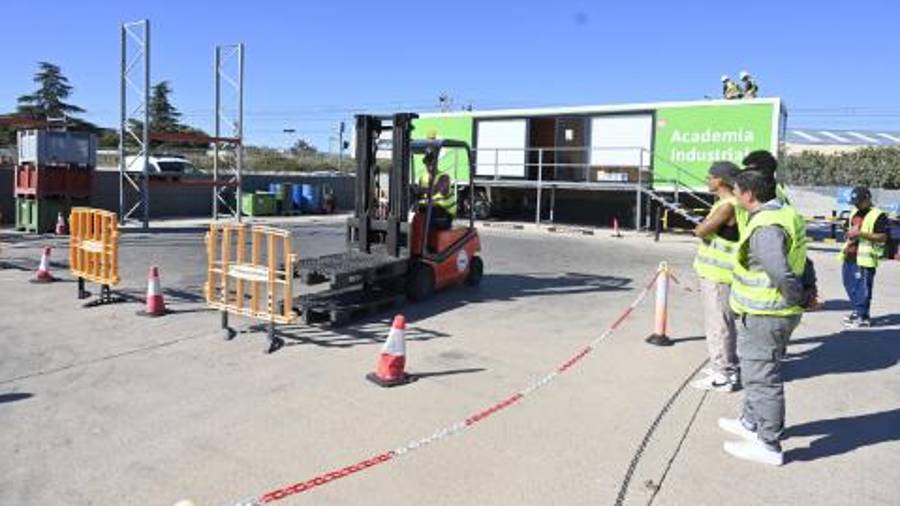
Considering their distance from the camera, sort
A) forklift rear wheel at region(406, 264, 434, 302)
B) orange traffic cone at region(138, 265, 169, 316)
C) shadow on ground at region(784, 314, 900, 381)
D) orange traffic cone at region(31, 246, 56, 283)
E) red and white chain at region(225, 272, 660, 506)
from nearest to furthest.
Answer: red and white chain at region(225, 272, 660, 506) < shadow on ground at region(784, 314, 900, 381) < orange traffic cone at region(138, 265, 169, 316) < forklift rear wheel at region(406, 264, 434, 302) < orange traffic cone at region(31, 246, 56, 283)

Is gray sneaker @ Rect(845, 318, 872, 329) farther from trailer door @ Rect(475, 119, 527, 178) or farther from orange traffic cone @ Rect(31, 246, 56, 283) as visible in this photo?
trailer door @ Rect(475, 119, 527, 178)

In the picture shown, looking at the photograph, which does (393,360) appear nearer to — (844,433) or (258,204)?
(844,433)

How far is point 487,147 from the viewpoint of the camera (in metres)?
26.0

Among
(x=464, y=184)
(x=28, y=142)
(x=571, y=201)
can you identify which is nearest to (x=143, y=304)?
(x=28, y=142)

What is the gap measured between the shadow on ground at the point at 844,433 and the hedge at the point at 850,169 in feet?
158

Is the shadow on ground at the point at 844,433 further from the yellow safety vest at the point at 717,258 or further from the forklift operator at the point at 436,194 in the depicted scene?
the forklift operator at the point at 436,194

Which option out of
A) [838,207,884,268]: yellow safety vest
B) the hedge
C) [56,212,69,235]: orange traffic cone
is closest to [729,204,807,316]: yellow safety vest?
[838,207,884,268]: yellow safety vest

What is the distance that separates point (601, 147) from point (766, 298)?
62.4ft

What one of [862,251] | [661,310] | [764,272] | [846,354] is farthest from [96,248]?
[862,251]

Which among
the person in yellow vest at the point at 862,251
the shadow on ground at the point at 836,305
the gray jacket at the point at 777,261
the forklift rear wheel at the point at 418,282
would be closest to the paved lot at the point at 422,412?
the person in yellow vest at the point at 862,251

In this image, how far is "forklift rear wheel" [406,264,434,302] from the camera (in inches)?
418

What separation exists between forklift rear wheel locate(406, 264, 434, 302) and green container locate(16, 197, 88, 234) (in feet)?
41.5

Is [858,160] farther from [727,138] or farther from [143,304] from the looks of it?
[143,304]

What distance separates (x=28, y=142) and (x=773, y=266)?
19544 millimetres
